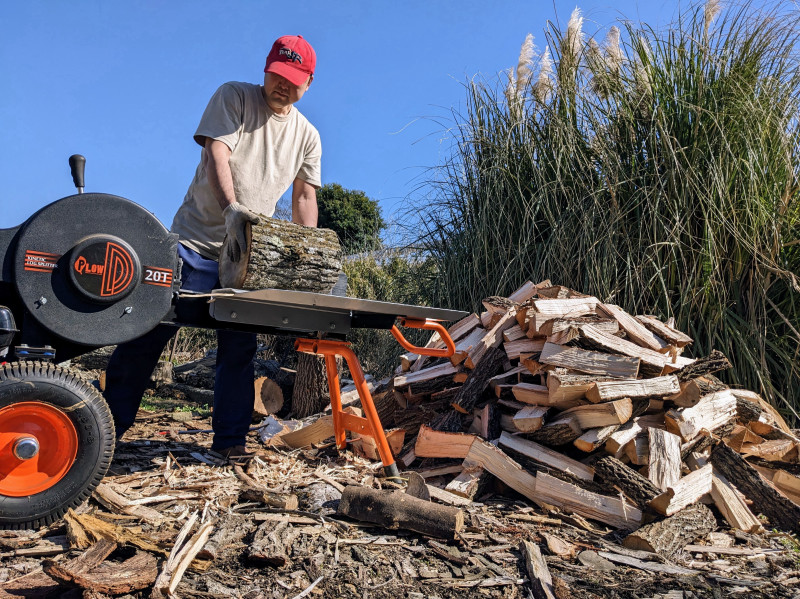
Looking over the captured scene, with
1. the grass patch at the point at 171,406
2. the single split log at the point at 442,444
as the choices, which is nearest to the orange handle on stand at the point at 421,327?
the single split log at the point at 442,444

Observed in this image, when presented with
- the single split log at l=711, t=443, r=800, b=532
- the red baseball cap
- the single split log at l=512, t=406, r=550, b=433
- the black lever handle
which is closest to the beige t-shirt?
the red baseball cap

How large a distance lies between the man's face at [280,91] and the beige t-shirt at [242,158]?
0.06 meters

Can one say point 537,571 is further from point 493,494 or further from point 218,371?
point 218,371

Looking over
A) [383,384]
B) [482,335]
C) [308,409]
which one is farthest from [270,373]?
[482,335]

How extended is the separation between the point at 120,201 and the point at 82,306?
0.39m

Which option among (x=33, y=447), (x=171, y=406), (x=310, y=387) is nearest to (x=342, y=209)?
(x=171, y=406)

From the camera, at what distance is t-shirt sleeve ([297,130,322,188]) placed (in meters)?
3.36

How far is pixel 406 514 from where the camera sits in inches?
88.7

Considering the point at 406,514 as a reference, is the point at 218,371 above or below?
above

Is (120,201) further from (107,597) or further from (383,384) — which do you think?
(383,384)

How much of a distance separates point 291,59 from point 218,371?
159 cm

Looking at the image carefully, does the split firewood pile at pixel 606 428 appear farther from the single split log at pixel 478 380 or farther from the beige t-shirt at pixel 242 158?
the beige t-shirt at pixel 242 158

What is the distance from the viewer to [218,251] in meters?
3.04

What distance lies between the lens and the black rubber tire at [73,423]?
6.48 ft
